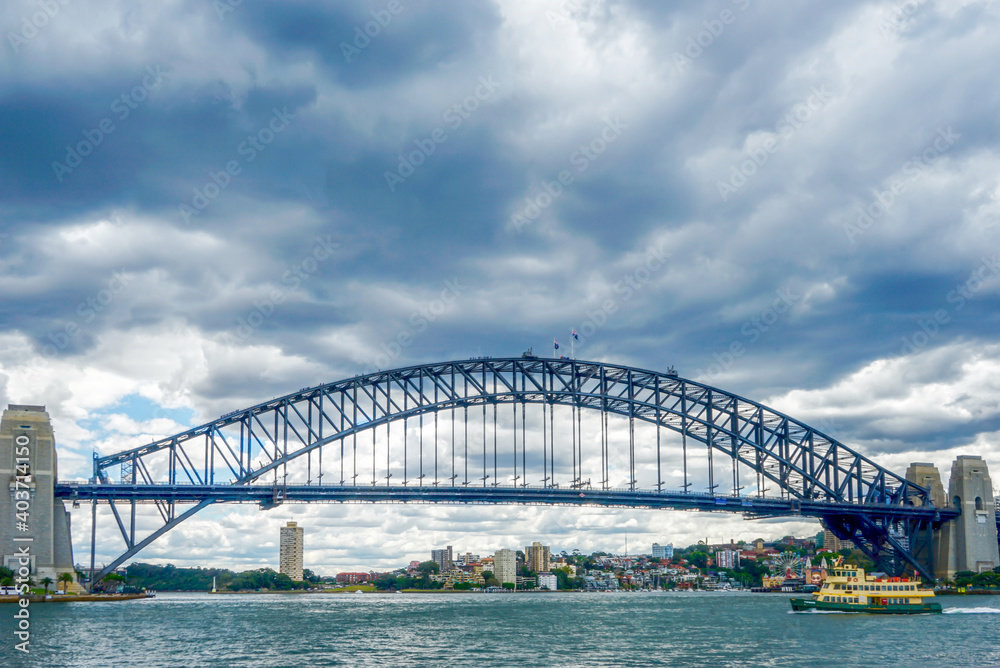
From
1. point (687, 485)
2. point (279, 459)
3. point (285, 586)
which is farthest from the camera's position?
point (285, 586)

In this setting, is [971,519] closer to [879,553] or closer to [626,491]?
[879,553]

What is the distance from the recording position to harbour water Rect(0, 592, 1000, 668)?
45.0 metres

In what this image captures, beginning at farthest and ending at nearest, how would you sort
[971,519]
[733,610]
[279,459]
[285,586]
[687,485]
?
[285,586], [971,519], [687,485], [279,459], [733,610]

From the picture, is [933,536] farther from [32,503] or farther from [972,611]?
[32,503]

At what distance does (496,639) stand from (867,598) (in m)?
34.0

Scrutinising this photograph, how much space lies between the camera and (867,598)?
75.7m

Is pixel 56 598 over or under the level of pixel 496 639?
under

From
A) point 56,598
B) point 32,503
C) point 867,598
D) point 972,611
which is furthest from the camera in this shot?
point 32,503

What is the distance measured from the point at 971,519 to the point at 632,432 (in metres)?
41.9

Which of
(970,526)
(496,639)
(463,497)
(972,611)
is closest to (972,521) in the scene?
(970,526)

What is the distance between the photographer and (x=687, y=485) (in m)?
103

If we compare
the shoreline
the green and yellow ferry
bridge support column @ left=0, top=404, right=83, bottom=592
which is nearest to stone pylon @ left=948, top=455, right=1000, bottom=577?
the green and yellow ferry

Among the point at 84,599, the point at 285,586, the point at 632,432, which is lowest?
the point at 285,586

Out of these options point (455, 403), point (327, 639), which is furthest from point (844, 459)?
point (327, 639)
